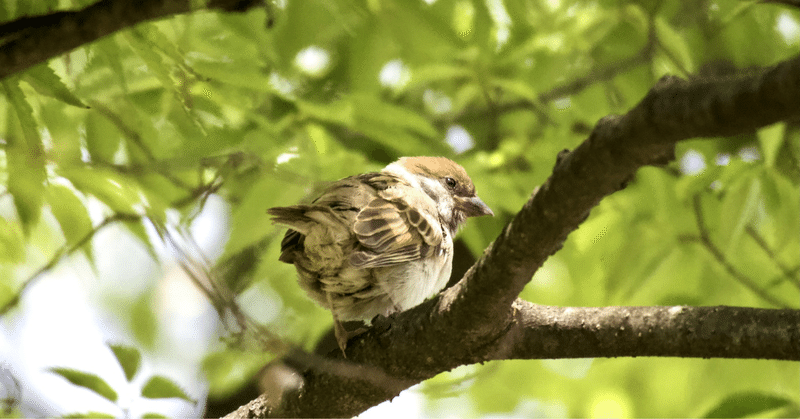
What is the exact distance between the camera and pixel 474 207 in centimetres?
378

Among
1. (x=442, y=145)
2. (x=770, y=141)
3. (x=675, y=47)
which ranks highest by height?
(x=675, y=47)

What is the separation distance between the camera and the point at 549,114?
159 inches

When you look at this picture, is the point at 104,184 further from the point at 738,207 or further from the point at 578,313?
the point at 738,207

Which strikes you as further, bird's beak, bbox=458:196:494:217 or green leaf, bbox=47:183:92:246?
bird's beak, bbox=458:196:494:217

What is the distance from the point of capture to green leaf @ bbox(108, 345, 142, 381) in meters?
2.33

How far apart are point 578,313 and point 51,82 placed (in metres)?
1.98

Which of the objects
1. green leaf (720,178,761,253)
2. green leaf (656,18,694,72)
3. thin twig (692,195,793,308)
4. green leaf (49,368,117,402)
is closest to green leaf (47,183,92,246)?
green leaf (49,368,117,402)

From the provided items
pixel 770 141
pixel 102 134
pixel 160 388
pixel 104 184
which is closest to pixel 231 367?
pixel 160 388

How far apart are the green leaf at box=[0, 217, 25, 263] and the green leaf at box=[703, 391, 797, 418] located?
297cm

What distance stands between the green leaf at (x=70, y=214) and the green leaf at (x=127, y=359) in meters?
0.43

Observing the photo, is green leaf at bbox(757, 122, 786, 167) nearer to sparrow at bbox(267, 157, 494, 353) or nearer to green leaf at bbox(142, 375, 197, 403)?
sparrow at bbox(267, 157, 494, 353)

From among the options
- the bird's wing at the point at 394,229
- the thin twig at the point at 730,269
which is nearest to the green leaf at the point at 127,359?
the bird's wing at the point at 394,229

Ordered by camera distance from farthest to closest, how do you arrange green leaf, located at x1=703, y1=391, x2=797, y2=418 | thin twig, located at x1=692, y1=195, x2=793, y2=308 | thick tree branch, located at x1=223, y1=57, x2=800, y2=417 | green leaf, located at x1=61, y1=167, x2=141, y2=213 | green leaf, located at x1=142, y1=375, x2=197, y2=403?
thin twig, located at x1=692, y1=195, x2=793, y2=308
green leaf, located at x1=703, y1=391, x2=797, y2=418
green leaf, located at x1=142, y1=375, x2=197, y2=403
green leaf, located at x1=61, y1=167, x2=141, y2=213
thick tree branch, located at x1=223, y1=57, x2=800, y2=417

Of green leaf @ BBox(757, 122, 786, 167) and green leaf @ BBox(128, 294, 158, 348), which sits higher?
green leaf @ BBox(757, 122, 786, 167)
